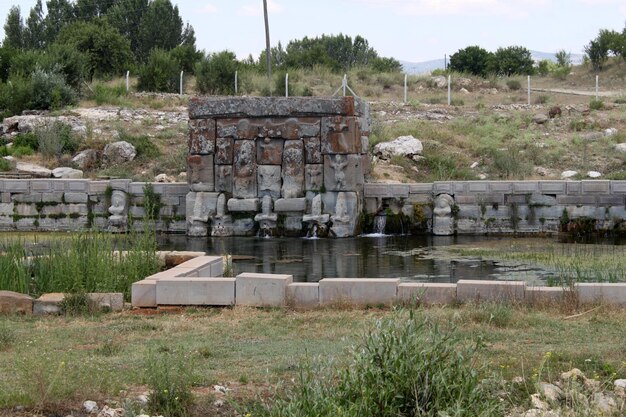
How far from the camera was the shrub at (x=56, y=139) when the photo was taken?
23.7 meters

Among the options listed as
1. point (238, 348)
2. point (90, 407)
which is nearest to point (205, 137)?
point (238, 348)

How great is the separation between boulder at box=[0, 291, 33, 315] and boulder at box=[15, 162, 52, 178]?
491 inches

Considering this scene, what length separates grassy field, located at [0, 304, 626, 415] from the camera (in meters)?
6.34

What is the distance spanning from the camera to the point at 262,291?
9758 millimetres

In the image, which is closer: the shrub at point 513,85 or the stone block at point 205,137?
the stone block at point 205,137

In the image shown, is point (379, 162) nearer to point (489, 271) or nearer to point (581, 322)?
point (489, 271)

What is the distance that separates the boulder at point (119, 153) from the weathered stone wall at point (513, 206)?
8.06 metres

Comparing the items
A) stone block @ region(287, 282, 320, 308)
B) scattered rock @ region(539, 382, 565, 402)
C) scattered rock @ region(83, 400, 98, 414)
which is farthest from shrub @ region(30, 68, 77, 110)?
scattered rock @ region(539, 382, 565, 402)

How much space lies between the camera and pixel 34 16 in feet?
196

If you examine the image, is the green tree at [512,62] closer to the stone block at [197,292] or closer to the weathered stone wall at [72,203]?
the weathered stone wall at [72,203]

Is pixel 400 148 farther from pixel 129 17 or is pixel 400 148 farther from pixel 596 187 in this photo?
pixel 129 17

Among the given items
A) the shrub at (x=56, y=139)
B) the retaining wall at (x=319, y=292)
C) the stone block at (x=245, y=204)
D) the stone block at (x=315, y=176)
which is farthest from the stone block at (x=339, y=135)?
the retaining wall at (x=319, y=292)

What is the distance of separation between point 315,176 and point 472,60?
31611 mm

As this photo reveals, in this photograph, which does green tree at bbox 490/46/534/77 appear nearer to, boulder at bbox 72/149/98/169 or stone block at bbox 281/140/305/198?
boulder at bbox 72/149/98/169
